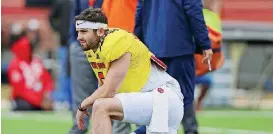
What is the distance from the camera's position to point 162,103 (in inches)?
305

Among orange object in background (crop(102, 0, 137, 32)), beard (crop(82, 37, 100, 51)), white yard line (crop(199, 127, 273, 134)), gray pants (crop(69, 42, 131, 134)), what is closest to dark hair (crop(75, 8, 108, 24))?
beard (crop(82, 37, 100, 51))

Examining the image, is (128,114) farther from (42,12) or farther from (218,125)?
(42,12)

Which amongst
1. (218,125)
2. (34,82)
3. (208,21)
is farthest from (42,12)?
(208,21)

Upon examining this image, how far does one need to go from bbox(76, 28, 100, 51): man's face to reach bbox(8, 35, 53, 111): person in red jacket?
370 inches

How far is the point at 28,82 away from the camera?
685 inches

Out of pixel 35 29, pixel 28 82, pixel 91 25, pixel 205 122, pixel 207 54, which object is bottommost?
pixel 35 29

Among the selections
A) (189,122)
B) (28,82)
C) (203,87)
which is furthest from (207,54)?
(28,82)

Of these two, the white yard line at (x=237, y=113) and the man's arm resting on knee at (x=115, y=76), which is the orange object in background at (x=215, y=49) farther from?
the white yard line at (x=237, y=113)

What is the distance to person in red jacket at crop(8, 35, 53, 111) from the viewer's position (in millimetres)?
17141

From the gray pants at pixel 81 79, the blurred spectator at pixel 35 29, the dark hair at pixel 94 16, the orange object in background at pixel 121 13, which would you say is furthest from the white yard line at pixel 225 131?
the blurred spectator at pixel 35 29

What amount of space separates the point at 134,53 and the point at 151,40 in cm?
129

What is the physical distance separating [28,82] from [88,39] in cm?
978

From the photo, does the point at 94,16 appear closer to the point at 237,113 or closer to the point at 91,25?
the point at 91,25

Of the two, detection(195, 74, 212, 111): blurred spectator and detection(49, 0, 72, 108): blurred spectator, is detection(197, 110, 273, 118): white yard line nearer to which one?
detection(195, 74, 212, 111): blurred spectator
